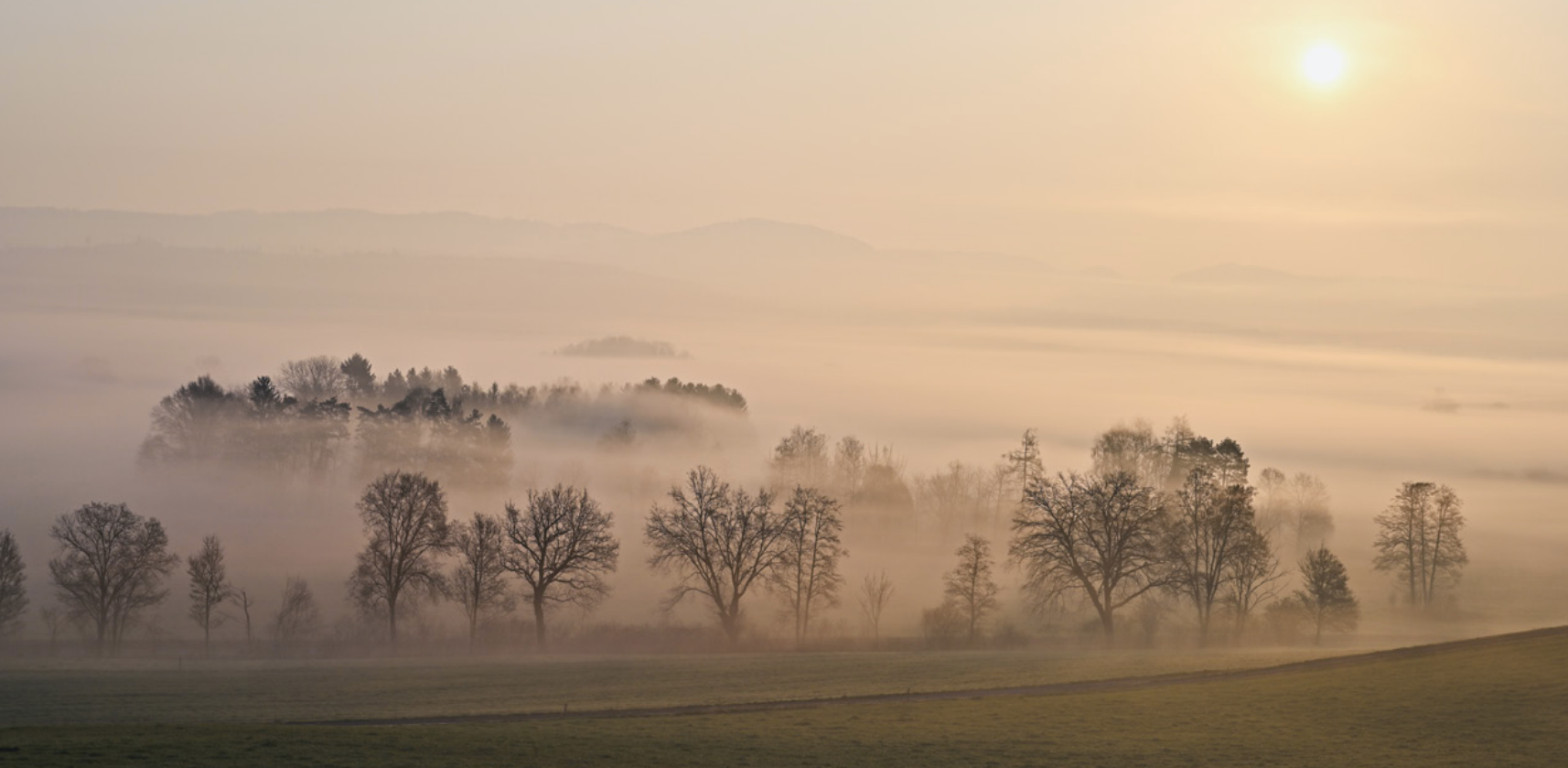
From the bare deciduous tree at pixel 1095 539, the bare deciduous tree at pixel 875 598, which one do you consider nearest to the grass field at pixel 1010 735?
the bare deciduous tree at pixel 1095 539

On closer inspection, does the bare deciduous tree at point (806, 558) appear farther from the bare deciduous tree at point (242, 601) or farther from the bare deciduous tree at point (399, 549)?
the bare deciduous tree at point (242, 601)

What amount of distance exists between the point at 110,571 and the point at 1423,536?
108368 millimetres

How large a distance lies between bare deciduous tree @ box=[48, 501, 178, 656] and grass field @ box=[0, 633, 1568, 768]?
188 ft

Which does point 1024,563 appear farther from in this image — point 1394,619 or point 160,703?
point 160,703

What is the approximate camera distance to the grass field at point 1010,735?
133 ft

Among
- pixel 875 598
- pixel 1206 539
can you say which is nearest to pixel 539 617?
pixel 875 598

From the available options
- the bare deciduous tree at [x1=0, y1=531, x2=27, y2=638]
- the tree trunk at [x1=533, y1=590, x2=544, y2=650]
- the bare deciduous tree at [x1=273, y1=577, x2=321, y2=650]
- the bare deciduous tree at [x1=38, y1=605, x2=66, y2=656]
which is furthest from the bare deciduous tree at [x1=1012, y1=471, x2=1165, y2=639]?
the bare deciduous tree at [x1=0, y1=531, x2=27, y2=638]

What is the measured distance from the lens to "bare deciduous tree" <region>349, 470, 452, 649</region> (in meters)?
97.0

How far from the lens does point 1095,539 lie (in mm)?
95438

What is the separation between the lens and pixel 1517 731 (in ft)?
148

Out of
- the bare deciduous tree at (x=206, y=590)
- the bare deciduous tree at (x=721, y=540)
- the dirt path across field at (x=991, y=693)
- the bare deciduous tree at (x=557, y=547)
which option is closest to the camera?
the dirt path across field at (x=991, y=693)

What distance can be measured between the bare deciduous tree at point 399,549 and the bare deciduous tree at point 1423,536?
8176 cm

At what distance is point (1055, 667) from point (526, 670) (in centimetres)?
2871

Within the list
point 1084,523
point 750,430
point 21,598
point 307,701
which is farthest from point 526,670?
point 750,430
